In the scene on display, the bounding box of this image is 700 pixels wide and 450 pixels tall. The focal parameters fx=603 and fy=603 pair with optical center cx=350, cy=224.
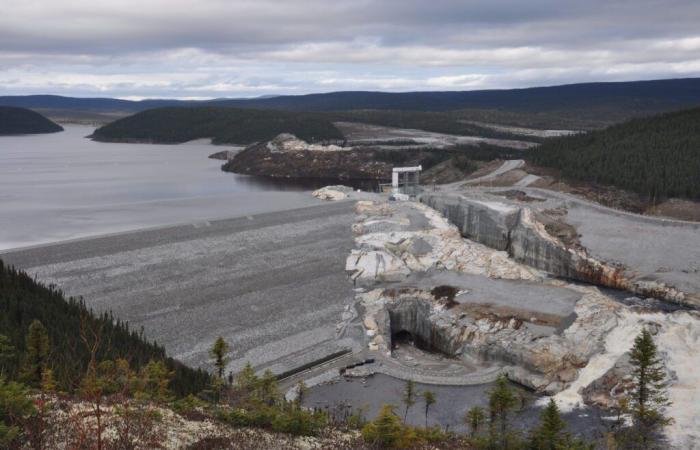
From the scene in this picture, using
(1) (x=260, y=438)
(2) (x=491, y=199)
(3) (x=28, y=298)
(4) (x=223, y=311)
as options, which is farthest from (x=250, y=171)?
(1) (x=260, y=438)

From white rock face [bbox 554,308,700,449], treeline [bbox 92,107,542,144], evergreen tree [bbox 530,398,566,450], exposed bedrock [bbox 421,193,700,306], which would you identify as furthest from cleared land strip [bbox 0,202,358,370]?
treeline [bbox 92,107,542,144]

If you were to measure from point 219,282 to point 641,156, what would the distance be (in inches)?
1913

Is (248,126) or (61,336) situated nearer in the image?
(61,336)

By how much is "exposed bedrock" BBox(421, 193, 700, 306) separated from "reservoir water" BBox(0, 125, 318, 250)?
22396 mm

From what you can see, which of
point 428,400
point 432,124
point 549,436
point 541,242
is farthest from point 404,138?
point 549,436

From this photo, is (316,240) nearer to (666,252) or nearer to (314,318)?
(314,318)

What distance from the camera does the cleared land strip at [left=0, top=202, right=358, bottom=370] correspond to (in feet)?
101

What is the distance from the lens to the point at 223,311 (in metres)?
34.0

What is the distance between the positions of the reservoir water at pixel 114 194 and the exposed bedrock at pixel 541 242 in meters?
22.4

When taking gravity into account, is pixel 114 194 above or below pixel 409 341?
above

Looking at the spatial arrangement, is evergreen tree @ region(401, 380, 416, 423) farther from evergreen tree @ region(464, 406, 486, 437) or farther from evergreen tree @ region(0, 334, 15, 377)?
evergreen tree @ region(0, 334, 15, 377)

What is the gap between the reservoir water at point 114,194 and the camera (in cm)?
5834

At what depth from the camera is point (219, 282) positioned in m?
38.3

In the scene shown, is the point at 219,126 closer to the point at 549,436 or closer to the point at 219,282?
the point at 219,282
